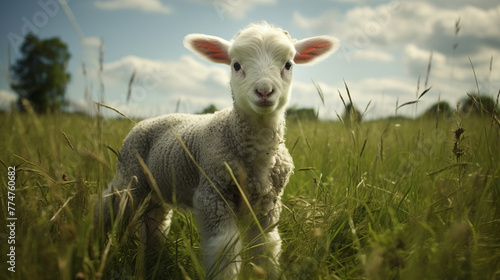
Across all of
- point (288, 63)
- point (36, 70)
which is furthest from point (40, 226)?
point (36, 70)

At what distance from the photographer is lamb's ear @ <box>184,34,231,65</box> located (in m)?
2.79

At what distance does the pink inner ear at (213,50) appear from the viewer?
111 inches

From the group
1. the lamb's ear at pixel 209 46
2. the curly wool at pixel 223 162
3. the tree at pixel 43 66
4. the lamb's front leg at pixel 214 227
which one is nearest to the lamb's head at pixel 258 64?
the lamb's ear at pixel 209 46

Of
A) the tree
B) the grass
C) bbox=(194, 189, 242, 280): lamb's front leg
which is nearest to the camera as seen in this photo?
the grass

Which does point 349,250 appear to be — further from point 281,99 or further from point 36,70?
point 36,70

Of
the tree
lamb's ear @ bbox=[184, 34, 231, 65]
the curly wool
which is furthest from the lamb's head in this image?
the tree

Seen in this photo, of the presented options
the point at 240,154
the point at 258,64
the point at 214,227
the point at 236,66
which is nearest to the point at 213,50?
the point at 236,66

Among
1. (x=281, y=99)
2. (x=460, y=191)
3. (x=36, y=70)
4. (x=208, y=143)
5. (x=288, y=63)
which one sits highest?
(x=36, y=70)

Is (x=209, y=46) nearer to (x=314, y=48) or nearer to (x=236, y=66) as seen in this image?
(x=236, y=66)

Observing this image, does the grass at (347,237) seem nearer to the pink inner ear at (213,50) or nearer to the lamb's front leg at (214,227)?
the lamb's front leg at (214,227)

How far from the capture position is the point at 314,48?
297 cm

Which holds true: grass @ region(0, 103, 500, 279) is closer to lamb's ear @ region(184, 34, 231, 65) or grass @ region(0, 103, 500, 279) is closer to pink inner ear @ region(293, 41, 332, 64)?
pink inner ear @ region(293, 41, 332, 64)

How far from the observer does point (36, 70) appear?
33.3 meters

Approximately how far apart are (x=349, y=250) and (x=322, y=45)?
71.8 inches
